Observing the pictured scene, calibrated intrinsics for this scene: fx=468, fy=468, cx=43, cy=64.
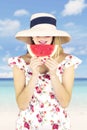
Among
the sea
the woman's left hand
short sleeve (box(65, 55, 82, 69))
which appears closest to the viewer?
the woman's left hand

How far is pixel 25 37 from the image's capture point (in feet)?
9.95

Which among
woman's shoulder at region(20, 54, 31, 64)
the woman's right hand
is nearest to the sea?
woman's shoulder at region(20, 54, 31, 64)

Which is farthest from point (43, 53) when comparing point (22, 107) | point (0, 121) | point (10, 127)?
point (0, 121)

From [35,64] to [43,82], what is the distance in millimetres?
161

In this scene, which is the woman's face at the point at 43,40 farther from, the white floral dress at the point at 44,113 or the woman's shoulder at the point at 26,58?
the white floral dress at the point at 44,113

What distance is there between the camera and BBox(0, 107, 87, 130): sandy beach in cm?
549

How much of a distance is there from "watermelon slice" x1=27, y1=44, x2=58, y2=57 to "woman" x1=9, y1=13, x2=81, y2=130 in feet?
0.09

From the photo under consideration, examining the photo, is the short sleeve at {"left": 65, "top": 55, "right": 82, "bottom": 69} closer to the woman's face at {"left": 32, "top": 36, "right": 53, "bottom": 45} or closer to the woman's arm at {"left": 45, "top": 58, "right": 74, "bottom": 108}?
the woman's arm at {"left": 45, "top": 58, "right": 74, "bottom": 108}

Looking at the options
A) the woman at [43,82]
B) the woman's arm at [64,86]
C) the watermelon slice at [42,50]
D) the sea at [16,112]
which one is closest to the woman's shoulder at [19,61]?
the woman at [43,82]

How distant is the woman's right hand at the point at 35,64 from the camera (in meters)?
2.84

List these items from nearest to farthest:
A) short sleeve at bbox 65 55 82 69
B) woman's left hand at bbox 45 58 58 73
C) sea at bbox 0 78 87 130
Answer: woman's left hand at bbox 45 58 58 73
short sleeve at bbox 65 55 82 69
sea at bbox 0 78 87 130

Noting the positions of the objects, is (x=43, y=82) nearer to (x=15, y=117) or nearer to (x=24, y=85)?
(x=24, y=85)

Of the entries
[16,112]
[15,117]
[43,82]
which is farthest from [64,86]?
[16,112]

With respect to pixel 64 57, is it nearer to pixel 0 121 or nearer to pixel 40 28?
pixel 40 28
